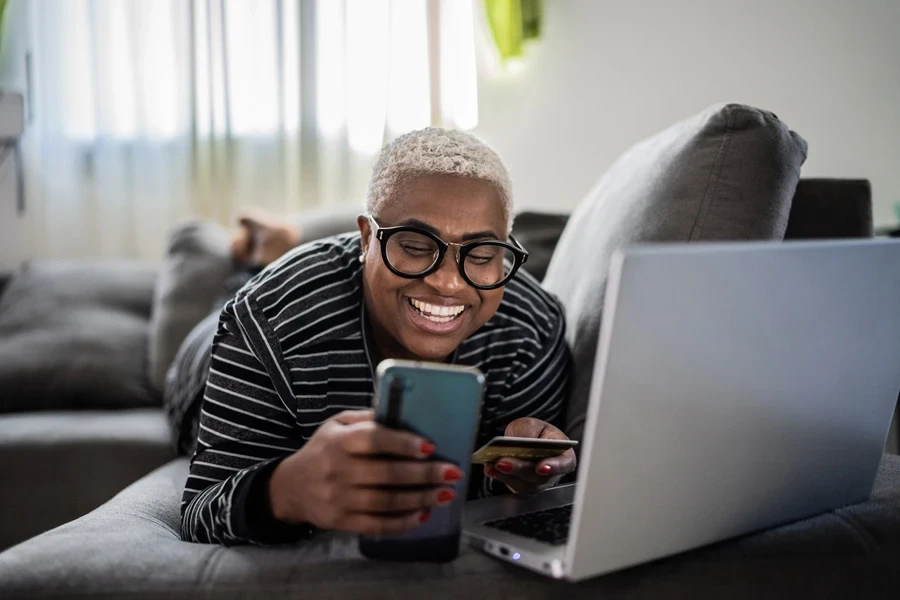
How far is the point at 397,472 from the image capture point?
2.35ft

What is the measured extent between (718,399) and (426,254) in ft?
1.46

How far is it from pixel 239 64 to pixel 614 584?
268 cm

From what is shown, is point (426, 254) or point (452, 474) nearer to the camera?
point (452, 474)

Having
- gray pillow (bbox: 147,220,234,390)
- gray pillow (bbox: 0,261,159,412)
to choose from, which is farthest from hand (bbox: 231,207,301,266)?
gray pillow (bbox: 0,261,159,412)

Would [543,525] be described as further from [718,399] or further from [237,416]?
[237,416]

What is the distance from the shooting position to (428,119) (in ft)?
10.0

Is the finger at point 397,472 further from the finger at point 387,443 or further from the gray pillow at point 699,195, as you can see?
the gray pillow at point 699,195

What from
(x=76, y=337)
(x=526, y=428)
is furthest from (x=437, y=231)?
(x=76, y=337)

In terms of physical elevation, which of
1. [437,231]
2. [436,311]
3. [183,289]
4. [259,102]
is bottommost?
[183,289]

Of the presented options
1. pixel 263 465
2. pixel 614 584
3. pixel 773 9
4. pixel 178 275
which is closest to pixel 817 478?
pixel 614 584

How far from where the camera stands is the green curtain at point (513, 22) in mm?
2854

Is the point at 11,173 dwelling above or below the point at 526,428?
above

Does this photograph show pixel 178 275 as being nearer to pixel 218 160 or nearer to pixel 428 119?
pixel 218 160

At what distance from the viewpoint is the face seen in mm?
1061
